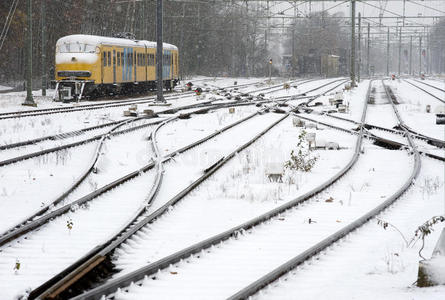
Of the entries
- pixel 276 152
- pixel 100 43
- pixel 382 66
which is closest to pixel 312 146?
pixel 276 152

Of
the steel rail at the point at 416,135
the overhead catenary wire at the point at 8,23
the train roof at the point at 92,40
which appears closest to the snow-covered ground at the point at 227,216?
the steel rail at the point at 416,135

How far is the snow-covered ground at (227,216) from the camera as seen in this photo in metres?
5.25

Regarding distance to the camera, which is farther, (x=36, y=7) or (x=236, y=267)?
(x=36, y=7)

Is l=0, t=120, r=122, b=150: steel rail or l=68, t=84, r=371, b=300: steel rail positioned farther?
l=0, t=120, r=122, b=150: steel rail

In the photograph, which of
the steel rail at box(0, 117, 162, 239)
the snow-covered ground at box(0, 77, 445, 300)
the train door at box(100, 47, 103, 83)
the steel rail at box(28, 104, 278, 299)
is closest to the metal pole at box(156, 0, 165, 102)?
the train door at box(100, 47, 103, 83)

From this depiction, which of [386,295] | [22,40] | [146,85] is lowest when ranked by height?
[386,295]

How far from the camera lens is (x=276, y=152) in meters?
12.8

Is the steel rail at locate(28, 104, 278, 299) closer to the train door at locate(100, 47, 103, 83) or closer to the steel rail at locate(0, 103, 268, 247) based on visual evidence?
the steel rail at locate(0, 103, 268, 247)

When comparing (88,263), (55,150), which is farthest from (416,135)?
(88,263)

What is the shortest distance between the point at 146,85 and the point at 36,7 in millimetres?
11071

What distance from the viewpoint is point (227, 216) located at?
7562mm

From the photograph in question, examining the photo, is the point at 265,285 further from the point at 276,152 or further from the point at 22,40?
the point at 22,40

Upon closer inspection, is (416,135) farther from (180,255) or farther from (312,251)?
(180,255)

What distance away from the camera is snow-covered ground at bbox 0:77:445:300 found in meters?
5.25
